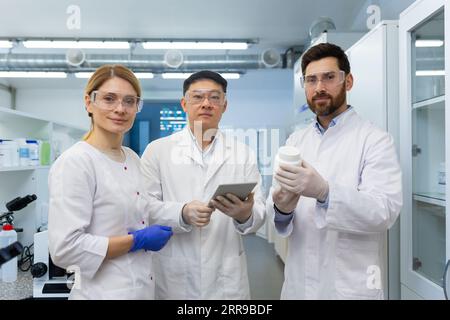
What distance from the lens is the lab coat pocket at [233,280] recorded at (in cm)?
92

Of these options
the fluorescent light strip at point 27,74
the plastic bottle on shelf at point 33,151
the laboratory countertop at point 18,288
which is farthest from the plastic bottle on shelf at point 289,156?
the fluorescent light strip at point 27,74

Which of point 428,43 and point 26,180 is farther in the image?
point 26,180

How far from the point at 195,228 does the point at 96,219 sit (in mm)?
350

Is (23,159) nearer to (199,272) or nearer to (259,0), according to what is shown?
(199,272)

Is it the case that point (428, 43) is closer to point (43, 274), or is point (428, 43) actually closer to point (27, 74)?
point (43, 274)

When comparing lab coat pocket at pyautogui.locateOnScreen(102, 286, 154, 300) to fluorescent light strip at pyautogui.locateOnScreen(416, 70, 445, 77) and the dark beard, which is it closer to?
the dark beard

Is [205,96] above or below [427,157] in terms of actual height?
above

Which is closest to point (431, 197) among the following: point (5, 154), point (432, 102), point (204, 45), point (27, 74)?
point (432, 102)

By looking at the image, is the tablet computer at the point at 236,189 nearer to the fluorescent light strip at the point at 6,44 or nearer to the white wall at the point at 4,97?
the white wall at the point at 4,97

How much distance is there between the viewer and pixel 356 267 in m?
0.79

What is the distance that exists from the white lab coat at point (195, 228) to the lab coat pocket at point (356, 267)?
0.26m

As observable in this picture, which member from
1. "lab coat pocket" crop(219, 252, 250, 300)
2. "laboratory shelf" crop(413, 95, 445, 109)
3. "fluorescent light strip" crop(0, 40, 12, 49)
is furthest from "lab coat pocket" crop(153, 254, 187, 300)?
"fluorescent light strip" crop(0, 40, 12, 49)

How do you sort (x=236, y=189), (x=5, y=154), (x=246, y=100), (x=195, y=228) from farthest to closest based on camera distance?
(x=246, y=100) < (x=5, y=154) < (x=195, y=228) < (x=236, y=189)

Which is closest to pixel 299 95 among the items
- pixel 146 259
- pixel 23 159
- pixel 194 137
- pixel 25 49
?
pixel 194 137
